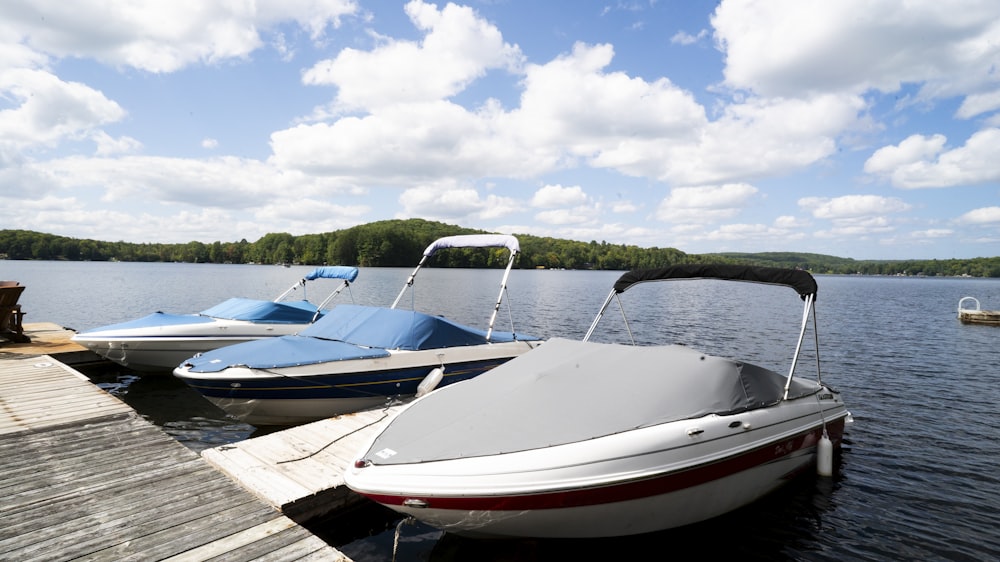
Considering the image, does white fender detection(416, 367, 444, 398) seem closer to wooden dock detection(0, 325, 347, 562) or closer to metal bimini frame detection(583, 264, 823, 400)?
metal bimini frame detection(583, 264, 823, 400)

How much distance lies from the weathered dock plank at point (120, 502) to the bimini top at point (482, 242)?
657 centimetres

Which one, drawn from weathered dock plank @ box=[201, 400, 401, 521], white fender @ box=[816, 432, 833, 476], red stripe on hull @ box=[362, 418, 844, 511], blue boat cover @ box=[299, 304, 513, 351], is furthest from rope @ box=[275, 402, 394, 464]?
white fender @ box=[816, 432, 833, 476]

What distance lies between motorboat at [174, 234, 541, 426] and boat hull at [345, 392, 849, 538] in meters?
4.43

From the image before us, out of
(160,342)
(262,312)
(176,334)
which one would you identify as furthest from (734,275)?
(160,342)

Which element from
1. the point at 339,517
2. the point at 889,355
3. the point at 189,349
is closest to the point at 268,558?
the point at 339,517

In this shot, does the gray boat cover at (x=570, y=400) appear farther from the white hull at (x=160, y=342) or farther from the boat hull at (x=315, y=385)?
the white hull at (x=160, y=342)

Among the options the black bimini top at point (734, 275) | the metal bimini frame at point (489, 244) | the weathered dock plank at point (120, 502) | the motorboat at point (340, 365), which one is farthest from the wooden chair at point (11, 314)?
the black bimini top at point (734, 275)

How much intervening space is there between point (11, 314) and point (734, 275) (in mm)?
17585

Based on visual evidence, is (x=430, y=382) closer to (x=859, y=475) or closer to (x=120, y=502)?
(x=120, y=502)

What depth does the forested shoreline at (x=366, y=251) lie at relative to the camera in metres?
114

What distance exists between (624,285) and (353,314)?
5.48m

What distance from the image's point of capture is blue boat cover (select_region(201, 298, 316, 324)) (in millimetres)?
13281

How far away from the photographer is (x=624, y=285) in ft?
27.4

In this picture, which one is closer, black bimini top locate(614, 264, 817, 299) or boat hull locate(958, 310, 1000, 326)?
black bimini top locate(614, 264, 817, 299)
